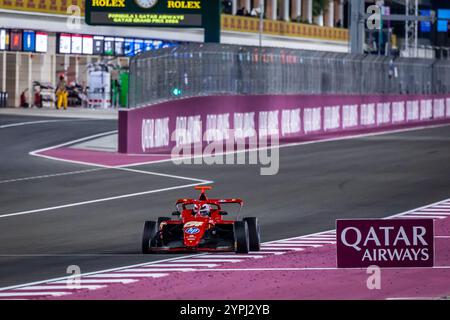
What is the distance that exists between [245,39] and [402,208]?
187ft

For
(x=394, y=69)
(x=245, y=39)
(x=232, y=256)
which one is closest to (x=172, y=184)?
(x=232, y=256)

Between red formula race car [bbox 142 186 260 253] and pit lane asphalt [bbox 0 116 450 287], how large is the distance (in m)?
0.35

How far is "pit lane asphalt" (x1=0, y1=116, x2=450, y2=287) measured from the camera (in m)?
18.4

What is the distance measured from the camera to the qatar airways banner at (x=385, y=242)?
1368 cm

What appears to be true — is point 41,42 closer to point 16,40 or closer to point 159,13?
point 16,40

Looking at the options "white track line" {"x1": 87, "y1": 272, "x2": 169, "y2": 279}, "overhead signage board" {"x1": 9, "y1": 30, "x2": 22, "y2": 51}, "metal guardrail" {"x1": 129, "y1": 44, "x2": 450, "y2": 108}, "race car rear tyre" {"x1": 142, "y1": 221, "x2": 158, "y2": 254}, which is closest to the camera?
"white track line" {"x1": 87, "y1": 272, "x2": 169, "y2": 279}

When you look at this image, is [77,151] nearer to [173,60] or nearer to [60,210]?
[173,60]

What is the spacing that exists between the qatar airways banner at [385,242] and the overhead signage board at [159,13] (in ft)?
96.0

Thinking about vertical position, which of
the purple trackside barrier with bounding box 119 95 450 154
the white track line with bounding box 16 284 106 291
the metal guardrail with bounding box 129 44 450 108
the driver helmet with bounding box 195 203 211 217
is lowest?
the white track line with bounding box 16 284 106 291

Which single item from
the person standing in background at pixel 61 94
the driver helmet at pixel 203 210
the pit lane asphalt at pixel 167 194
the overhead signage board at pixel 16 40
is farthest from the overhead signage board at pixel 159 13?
the driver helmet at pixel 203 210

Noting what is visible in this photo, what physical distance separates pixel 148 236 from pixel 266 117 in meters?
28.3

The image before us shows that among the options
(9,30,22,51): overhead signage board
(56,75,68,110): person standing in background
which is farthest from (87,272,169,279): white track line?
(56,75,68,110): person standing in background

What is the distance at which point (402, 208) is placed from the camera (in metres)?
24.6

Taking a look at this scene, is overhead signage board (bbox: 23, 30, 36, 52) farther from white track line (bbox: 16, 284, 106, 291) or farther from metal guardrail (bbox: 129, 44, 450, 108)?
white track line (bbox: 16, 284, 106, 291)
